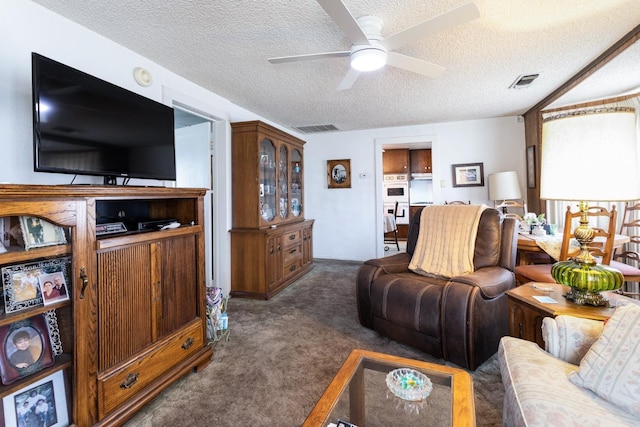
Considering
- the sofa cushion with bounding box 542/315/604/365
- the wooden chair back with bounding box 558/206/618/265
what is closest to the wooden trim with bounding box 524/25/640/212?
the wooden chair back with bounding box 558/206/618/265

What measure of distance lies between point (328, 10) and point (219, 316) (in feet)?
7.54

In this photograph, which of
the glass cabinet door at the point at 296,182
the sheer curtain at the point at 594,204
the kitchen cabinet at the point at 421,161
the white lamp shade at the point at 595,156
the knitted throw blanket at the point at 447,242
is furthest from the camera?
the kitchen cabinet at the point at 421,161

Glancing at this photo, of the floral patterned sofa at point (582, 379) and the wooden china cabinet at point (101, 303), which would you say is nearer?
the floral patterned sofa at point (582, 379)

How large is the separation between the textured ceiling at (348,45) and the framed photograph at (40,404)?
6.44 feet

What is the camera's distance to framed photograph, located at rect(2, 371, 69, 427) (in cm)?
116

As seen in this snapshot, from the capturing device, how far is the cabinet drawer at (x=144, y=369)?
138cm

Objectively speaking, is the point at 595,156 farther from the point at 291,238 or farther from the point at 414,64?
the point at 291,238

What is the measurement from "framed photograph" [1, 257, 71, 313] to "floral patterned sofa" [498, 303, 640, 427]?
1844mm

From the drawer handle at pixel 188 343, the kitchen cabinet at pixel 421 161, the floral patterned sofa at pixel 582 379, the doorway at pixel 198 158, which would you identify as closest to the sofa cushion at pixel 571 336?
the floral patterned sofa at pixel 582 379

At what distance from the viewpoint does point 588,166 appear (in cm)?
131

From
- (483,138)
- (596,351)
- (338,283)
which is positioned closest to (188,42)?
(596,351)

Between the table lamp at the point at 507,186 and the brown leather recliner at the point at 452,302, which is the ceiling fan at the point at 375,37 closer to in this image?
the brown leather recliner at the point at 452,302

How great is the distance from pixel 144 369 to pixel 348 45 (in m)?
2.44

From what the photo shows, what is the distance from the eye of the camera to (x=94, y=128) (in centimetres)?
161
